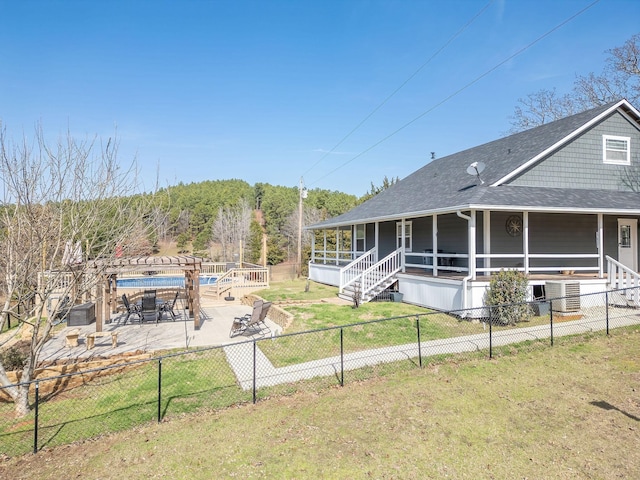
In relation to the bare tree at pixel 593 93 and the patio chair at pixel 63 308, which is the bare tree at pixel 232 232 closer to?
the bare tree at pixel 593 93

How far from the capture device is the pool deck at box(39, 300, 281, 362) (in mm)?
9469

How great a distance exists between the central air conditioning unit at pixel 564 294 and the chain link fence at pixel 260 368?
2.5 inches

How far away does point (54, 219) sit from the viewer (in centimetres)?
738

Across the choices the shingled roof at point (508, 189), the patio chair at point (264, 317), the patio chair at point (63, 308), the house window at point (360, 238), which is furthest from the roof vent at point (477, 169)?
the patio chair at point (63, 308)

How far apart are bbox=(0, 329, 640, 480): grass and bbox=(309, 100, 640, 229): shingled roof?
6427 millimetres

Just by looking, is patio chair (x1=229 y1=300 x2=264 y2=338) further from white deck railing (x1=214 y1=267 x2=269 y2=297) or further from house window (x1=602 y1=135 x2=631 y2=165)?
house window (x1=602 y1=135 x2=631 y2=165)

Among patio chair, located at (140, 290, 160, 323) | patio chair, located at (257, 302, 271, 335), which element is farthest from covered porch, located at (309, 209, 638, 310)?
patio chair, located at (140, 290, 160, 323)

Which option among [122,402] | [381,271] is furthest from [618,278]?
[122,402]

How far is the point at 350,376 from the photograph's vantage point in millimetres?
7453

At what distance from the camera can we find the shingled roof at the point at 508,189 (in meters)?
12.6

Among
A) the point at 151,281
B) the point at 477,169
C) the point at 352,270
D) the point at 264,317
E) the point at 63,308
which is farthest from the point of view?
the point at 151,281

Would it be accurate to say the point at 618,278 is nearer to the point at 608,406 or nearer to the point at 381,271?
the point at 381,271

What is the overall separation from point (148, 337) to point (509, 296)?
10528mm

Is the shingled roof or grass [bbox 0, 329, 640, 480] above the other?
the shingled roof
